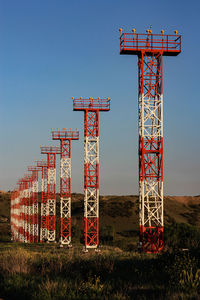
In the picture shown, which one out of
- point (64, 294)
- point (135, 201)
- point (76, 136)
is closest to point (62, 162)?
point (76, 136)

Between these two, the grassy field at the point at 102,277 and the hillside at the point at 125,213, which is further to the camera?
the hillside at the point at 125,213

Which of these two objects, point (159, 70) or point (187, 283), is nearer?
point (187, 283)

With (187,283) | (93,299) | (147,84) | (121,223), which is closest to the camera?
(93,299)

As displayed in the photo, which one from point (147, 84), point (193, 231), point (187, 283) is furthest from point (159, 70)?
point (193, 231)

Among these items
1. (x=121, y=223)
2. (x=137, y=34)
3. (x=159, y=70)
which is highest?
(x=137, y=34)

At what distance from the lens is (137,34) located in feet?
90.2

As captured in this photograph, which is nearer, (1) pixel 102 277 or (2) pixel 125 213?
(1) pixel 102 277

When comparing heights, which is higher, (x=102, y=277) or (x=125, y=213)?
(x=125, y=213)

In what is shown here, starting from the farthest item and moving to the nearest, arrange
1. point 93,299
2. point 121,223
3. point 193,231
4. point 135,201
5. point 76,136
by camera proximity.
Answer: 1. point 135,201
2. point 121,223
3. point 193,231
4. point 76,136
5. point 93,299

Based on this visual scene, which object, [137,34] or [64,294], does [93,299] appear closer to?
[64,294]

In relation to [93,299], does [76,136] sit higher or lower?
higher

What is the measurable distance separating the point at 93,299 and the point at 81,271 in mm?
3605

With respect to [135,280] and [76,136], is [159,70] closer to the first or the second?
[135,280]

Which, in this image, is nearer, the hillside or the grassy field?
the grassy field
